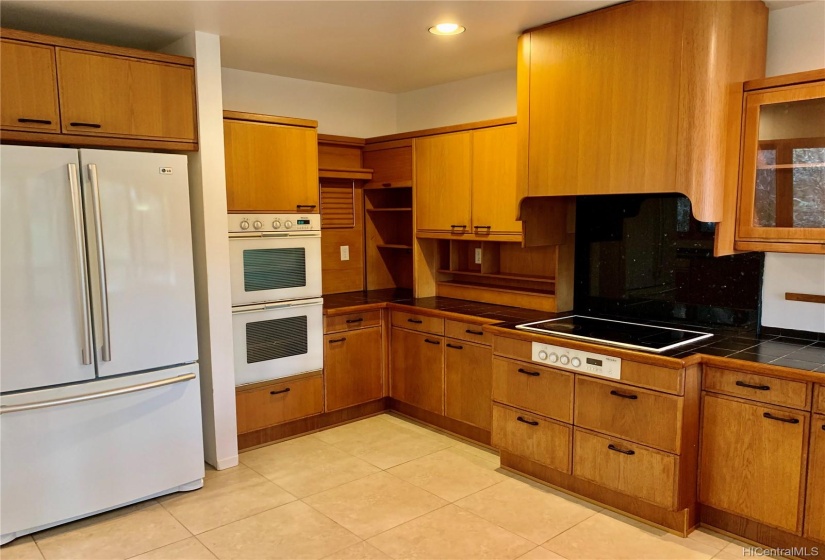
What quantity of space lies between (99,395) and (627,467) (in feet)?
8.33

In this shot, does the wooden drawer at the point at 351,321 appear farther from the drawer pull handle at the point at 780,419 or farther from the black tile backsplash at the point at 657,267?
the drawer pull handle at the point at 780,419

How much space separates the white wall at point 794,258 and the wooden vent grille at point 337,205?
2892mm

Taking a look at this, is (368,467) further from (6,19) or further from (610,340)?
(6,19)

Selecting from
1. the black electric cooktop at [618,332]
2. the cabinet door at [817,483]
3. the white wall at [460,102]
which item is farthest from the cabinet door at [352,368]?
the cabinet door at [817,483]

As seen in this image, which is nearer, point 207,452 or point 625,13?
point 625,13

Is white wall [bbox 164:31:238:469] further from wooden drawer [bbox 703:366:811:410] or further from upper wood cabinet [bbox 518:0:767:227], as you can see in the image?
wooden drawer [bbox 703:366:811:410]

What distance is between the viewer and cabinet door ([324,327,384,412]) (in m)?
3.98

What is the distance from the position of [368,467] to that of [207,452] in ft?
3.25

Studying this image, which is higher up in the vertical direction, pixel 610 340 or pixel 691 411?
pixel 610 340

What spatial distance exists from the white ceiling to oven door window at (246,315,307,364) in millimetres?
1706

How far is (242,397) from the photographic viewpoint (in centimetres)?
359

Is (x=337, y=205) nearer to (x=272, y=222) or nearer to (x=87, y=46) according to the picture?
(x=272, y=222)

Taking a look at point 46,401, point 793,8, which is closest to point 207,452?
point 46,401

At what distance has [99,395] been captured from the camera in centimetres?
275
